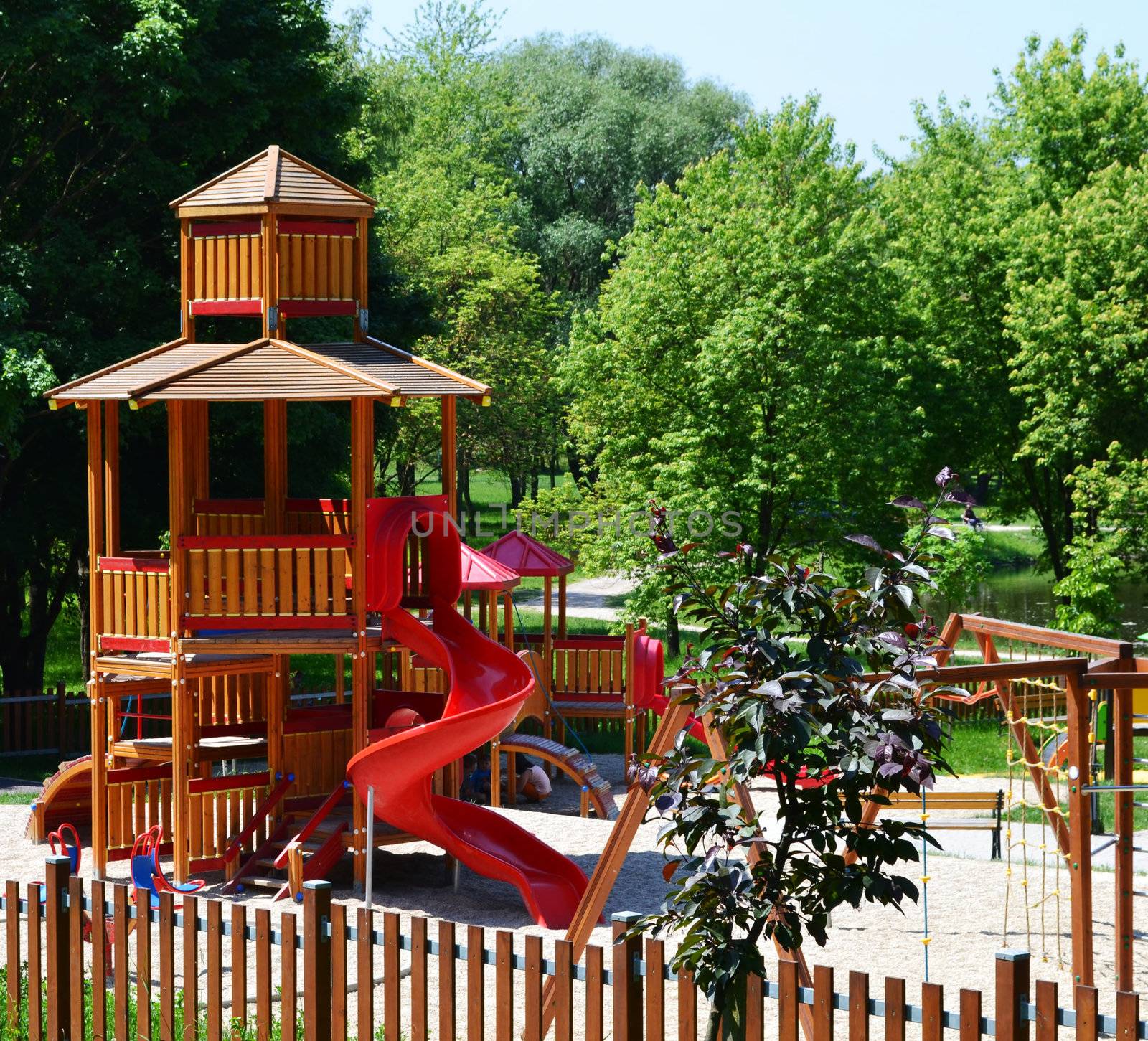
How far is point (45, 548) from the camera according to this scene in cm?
2383

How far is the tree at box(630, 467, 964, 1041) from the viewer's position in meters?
5.30

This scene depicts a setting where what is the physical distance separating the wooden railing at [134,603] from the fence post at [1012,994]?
9.46 metres

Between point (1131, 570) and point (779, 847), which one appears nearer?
point (779, 847)

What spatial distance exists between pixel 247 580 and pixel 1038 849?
8.89 metres

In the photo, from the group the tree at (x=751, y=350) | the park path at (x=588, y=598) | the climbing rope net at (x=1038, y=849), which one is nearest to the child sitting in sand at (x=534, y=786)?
the climbing rope net at (x=1038, y=849)

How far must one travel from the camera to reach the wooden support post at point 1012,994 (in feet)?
17.2

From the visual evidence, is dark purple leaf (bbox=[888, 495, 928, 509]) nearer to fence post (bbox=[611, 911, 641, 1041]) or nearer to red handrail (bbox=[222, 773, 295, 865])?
fence post (bbox=[611, 911, 641, 1041])

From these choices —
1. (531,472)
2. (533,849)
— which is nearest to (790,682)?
(533,849)

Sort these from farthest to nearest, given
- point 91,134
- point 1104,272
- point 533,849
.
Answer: point 1104,272
point 91,134
point 533,849

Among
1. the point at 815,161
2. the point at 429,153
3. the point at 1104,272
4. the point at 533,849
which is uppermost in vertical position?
the point at 429,153

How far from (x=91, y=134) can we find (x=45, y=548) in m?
6.61

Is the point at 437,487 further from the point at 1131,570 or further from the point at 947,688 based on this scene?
the point at 947,688

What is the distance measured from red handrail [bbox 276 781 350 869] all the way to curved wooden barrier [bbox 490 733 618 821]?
3.83m

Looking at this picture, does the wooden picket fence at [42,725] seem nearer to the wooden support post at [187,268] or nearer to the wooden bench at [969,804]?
the wooden support post at [187,268]
